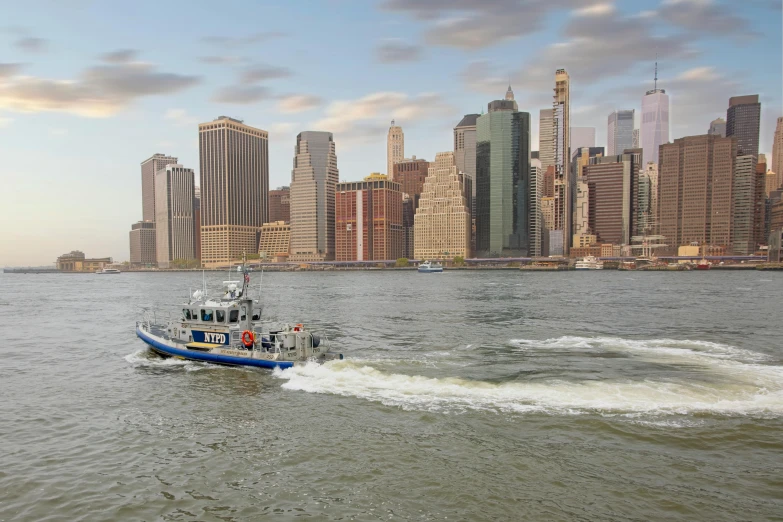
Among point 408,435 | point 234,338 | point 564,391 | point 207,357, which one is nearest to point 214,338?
point 234,338

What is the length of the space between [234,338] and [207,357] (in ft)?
7.17

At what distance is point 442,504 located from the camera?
15.7 meters

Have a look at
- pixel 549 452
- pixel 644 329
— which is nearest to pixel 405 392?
pixel 549 452

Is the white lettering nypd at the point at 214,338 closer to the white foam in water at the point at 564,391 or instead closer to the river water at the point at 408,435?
the river water at the point at 408,435

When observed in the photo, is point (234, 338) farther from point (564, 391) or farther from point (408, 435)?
point (564, 391)

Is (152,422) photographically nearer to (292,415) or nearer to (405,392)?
(292,415)

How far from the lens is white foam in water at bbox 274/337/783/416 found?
2423cm

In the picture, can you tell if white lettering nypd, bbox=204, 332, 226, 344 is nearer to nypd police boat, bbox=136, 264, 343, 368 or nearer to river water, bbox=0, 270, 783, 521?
nypd police boat, bbox=136, 264, 343, 368

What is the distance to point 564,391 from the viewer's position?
88.3 ft

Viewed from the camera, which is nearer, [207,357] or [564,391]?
[564,391]

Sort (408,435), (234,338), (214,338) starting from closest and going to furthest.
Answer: (408,435), (234,338), (214,338)

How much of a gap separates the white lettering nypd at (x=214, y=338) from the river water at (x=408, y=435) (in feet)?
6.43

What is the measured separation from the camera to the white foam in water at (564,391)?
2423 cm

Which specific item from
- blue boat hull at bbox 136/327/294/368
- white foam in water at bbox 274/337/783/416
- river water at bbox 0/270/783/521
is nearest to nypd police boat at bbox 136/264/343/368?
blue boat hull at bbox 136/327/294/368
